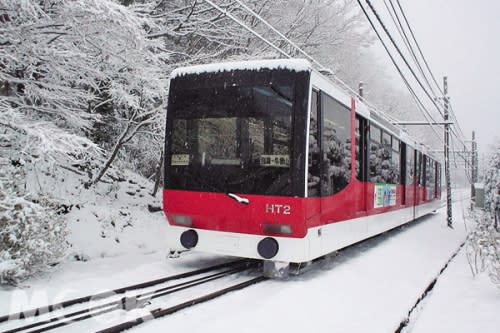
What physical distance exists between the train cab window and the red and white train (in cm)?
2

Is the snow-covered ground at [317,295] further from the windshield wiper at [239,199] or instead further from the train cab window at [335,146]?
the train cab window at [335,146]

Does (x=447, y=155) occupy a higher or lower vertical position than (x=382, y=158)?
higher

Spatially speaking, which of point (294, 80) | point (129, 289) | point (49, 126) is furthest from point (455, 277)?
point (49, 126)

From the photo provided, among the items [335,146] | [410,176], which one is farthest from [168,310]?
[410,176]

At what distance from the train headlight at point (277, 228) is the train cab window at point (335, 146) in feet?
3.22

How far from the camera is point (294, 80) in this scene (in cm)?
643

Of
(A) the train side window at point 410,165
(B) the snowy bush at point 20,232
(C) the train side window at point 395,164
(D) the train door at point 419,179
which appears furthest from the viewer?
(D) the train door at point 419,179

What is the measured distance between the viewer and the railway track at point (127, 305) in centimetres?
435

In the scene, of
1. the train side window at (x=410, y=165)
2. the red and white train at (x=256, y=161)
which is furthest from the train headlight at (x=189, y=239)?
the train side window at (x=410, y=165)

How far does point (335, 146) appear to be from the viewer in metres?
7.44

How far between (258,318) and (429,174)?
16.4 m

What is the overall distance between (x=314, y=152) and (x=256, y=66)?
5.10 feet

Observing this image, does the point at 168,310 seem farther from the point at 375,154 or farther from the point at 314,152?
the point at 375,154

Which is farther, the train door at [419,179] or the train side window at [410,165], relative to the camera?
the train door at [419,179]
